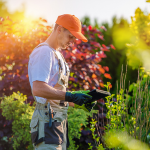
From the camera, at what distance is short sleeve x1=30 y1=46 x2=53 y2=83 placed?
58.2 inches

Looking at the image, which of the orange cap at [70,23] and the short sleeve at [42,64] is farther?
the orange cap at [70,23]

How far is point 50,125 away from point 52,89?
0.33 metres

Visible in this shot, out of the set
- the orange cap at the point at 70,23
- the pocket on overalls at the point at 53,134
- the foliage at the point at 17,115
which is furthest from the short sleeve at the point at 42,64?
the foliage at the point at 17,115

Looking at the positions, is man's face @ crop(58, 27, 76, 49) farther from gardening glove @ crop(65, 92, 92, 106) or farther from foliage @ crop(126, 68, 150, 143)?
foliage @ crop(126, 68, 150, 143)

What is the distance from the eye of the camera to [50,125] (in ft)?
5.18

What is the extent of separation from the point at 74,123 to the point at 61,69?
1.40 meters

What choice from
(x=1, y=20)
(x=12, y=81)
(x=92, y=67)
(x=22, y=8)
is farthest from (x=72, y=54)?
(x=22, y=8)

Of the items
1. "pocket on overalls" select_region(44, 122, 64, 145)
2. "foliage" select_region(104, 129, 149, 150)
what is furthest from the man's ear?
"foliage" select_region(104, 129, 149, 150)

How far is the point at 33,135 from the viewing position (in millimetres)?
1658

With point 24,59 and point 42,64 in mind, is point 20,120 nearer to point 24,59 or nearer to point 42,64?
point 24,59

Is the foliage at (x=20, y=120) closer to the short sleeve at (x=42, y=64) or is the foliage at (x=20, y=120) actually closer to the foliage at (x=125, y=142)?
the foliage at (x=125, y=142)

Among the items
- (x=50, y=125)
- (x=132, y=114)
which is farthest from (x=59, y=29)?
(x=132, y=114)

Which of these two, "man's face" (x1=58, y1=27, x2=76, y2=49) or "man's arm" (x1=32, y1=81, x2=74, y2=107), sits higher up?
Result: "man's face" (x1=58, y1=27, x2=76, y2=49)

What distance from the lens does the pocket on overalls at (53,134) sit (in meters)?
1.57
